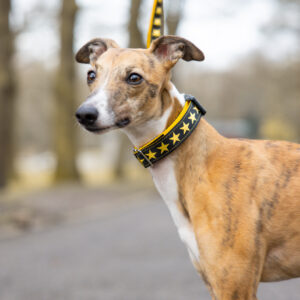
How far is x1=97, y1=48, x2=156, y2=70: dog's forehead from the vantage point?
2.86 m

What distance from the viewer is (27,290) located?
546cm

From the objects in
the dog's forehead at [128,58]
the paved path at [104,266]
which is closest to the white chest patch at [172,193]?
the dog's forehead at [128,58]

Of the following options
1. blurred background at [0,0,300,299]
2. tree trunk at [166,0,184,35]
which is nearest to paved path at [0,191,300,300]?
blurred background at [0,0,300,299]

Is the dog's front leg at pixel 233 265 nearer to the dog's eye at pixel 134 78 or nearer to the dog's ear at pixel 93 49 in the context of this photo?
the dog's eye at pixel 134 78

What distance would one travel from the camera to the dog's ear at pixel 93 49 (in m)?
3.45

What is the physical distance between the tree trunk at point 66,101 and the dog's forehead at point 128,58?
1251cm

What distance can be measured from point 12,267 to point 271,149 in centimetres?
493

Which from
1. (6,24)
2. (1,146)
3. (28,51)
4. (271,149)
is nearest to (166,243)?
(271,149)

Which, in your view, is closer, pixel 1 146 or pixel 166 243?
pixel 166 243

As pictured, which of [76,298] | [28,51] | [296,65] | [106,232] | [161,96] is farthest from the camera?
[296,65]

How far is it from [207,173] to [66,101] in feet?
43.7

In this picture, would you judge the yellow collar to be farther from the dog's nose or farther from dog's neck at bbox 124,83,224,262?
the dog's nose

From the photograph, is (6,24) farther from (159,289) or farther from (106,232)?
(159,289)

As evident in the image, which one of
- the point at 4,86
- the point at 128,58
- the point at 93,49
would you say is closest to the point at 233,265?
the point at 128,58
